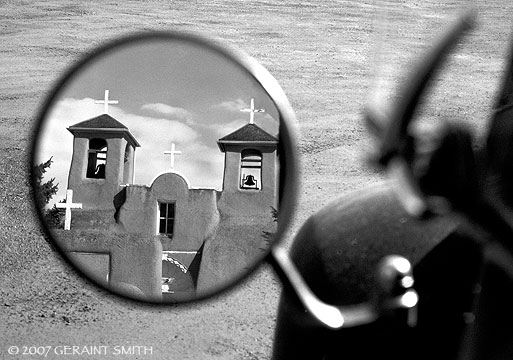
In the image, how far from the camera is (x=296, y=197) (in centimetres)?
43

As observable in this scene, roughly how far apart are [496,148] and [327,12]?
25.3ft

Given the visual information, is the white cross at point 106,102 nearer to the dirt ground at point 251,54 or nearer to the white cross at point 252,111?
the white cross at point 252,111

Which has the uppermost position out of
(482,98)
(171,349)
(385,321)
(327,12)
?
(327,12)

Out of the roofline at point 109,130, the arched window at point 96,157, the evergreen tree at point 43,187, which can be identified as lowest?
the evergreen tree at point 43,187

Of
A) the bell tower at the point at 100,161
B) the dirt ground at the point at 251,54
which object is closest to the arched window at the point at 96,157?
the bell tower at the point at 100,161

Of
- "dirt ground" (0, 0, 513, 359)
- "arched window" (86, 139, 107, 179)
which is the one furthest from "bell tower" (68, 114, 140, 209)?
"dirt ground" (0, 0, 513, 359)

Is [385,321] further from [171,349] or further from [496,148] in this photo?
[171,349]

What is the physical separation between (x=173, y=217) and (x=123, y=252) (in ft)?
0.14

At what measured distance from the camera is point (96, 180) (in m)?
0.49

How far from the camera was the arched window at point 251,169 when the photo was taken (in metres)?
0.46

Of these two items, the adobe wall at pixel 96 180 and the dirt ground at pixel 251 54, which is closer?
the adobe wall at pixel 96 180

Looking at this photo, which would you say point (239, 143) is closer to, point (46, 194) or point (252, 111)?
point (252, 111)

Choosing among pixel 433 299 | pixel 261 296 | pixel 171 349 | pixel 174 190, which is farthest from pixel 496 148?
pixel 261 296

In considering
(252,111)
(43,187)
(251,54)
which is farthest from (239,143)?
(251,54)
